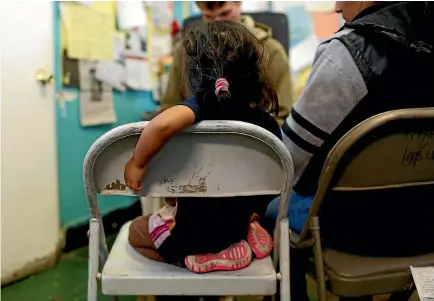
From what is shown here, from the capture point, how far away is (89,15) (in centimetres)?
190

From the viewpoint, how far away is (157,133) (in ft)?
2.35

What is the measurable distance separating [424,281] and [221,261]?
1.35 feet

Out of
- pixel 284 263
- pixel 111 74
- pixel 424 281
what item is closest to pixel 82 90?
pixel 111 74

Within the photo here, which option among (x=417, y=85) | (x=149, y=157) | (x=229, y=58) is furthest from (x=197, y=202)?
(x=417, y=85)

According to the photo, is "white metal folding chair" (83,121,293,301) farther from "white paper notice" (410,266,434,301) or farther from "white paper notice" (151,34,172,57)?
"white paper notice" (151,34,172,57)

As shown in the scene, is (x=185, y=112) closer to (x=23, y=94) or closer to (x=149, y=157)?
(x=149, y=157)

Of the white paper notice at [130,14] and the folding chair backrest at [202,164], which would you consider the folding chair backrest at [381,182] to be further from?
the white paper notice at [130,14]

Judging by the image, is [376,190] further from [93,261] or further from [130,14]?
[130,14]

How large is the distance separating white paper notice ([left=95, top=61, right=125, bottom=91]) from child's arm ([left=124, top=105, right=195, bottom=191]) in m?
1.37

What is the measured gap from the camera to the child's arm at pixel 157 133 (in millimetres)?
716

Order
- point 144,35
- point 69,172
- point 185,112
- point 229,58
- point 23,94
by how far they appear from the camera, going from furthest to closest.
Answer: point 144,35 → point 69,172 → point 23,94 → point 229,58 → point 185,112

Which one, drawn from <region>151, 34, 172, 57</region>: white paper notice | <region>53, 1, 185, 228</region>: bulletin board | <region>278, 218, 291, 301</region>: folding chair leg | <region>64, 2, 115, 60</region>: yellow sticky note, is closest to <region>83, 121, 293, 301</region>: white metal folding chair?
<region>278, 218, 291, 301</region>: folding chair leg

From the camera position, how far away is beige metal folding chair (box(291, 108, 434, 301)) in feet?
2.62

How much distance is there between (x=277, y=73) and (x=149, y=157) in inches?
50.2
